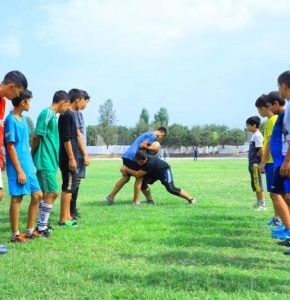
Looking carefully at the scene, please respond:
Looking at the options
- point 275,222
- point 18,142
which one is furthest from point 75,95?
point 275,222

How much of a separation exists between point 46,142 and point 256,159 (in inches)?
178

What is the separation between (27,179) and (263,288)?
3081 mm

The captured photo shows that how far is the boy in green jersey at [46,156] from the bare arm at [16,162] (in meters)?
0.63

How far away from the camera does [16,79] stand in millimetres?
4820

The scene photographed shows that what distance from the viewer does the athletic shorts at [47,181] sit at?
227 inches

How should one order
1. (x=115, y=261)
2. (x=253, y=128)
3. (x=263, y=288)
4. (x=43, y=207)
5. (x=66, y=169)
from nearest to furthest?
(x=263, y=288), (x=115, y=261), (x=43, y=207), (x=66, y=169), (x=253, y=128)

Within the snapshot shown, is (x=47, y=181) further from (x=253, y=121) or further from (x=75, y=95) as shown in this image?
(x=253, y=121)

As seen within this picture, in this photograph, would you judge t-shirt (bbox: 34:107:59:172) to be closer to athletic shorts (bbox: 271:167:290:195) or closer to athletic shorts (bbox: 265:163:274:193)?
athletic shorts (bbox: 271:167:290:195)

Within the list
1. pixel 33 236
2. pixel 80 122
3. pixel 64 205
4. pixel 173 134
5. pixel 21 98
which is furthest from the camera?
pixel 173 134

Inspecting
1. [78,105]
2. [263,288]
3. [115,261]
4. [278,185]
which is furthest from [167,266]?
[78,105]

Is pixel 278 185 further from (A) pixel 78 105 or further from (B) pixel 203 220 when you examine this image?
(A) pixel 78 105

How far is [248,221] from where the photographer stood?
6922 mm

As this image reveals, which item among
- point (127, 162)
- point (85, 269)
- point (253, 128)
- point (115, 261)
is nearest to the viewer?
point (85, 269)

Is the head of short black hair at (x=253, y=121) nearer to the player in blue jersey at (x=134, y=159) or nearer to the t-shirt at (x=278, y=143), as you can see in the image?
the player in blue jersey at (x=134, y=159)
